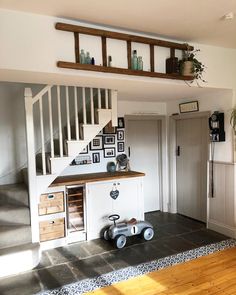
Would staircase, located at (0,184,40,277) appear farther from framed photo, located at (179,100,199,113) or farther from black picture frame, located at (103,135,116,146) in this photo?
framed photo, located at (179,100,199,113)

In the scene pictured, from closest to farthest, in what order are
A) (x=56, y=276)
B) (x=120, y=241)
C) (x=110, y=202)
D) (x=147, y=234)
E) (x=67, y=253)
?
(x=56, y=276)
(x=67, y=253)
(x=120, y=241)
(x=147, y=234)
(x=110, y=202)

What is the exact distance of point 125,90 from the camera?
3590mm

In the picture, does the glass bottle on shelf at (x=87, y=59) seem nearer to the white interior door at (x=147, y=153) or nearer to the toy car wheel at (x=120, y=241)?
the white interior door at (x=147, y=153)

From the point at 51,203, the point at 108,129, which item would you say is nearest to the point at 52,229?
the point at 51,203

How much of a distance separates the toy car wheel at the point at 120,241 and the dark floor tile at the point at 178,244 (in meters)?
0.60

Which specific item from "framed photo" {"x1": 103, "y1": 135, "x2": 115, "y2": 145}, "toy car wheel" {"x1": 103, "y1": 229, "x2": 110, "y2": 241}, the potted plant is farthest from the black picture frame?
the potted plant

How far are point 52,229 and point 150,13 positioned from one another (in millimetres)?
2984

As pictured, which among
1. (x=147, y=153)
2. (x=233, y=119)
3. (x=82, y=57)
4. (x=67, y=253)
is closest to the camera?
(x=82, y=57)

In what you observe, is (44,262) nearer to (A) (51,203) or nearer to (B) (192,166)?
(A) (51,203)

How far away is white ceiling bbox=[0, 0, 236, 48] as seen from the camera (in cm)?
225

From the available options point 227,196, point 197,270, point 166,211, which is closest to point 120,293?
point 197,270

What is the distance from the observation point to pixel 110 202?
400 cm

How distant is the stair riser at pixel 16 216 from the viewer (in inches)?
129

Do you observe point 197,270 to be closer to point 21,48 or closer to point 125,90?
point 125,90
